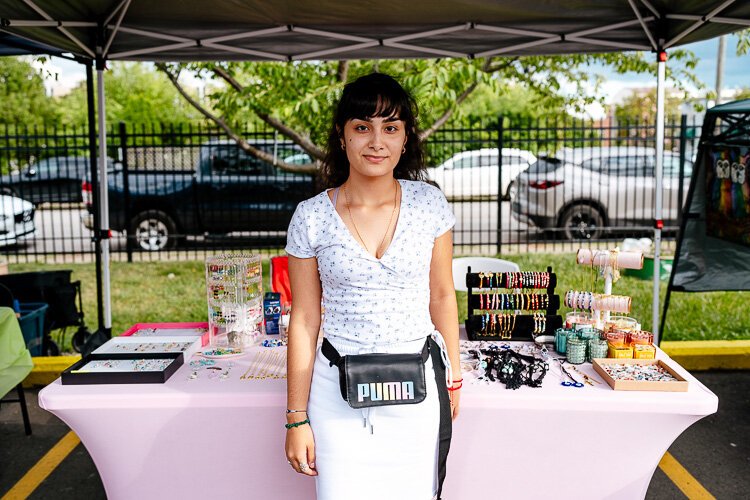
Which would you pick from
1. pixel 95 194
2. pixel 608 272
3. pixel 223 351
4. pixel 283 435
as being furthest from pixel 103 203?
pixel 608 272

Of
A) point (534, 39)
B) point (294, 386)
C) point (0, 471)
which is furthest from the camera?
point (534, 39)

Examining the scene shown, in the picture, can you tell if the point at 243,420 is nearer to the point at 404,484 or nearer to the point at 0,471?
the point at 404,484

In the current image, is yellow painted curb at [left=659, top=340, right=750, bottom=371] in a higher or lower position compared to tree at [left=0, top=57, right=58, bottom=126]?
lower

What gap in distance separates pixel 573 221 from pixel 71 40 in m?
8.51

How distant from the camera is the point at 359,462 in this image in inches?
75.5

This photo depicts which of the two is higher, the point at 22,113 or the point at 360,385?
the point at 22,113

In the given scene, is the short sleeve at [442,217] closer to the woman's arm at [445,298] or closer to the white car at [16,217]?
the woman's arm at [445,298]

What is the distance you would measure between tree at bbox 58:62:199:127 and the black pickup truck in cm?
1373

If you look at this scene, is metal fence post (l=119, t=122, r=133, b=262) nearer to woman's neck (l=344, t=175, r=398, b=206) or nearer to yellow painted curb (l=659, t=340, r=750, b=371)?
yellow painted curb (l=659, t=340, r=750, b=371)

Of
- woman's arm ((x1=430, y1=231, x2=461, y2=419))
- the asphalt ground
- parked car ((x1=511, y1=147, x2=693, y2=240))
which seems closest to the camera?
woman's arm ((x1=430, y1=231, x2=461, y2=419))

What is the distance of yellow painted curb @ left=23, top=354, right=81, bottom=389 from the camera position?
16.4 ft

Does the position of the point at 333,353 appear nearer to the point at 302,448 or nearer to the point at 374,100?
the point at 302,448

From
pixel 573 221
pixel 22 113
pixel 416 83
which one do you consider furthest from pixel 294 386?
pixel 22 113

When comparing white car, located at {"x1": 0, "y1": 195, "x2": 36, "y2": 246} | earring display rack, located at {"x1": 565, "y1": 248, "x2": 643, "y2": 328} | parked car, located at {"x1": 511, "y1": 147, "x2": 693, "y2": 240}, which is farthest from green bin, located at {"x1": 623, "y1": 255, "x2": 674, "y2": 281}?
white car, located at {"x1": 0, "y1": 195, "x2": 36, "y2": 246}
